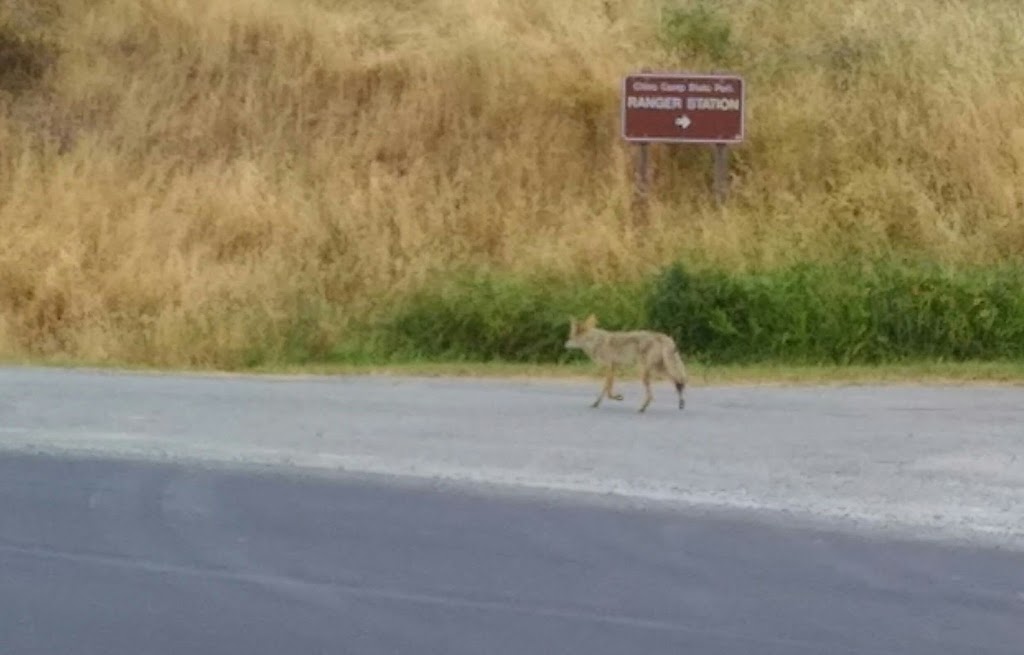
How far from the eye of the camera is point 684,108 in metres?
26.5

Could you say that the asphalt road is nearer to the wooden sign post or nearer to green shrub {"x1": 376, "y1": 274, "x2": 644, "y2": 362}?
green shrub {"x1": 376, "y1": 274, "x2": 644, "y2": 362}

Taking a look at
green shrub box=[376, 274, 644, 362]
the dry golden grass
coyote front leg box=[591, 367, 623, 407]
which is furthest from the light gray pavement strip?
the dry golden grass

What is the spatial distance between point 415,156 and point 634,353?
1341cm

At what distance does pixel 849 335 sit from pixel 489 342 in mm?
4582

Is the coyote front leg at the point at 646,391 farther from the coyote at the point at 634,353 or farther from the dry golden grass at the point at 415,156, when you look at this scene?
the dry golden grass at the point at 415,156

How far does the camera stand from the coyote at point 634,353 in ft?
54.5

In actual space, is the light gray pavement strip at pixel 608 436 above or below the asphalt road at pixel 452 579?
above

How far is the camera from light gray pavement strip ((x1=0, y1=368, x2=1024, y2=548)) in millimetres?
12366

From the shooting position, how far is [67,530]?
11086mm

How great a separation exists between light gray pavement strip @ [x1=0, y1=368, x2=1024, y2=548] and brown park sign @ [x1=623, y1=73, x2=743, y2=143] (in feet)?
24.8

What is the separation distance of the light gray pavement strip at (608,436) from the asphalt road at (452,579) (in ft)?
2.56

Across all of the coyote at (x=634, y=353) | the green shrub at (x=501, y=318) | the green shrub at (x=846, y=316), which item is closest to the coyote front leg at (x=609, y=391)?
the coyote at (x=634, y=353)

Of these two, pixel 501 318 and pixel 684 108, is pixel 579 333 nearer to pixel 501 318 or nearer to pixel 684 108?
pixel 501 318

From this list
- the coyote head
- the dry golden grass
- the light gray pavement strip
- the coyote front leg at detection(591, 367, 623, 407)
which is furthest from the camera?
the dry golden grass
